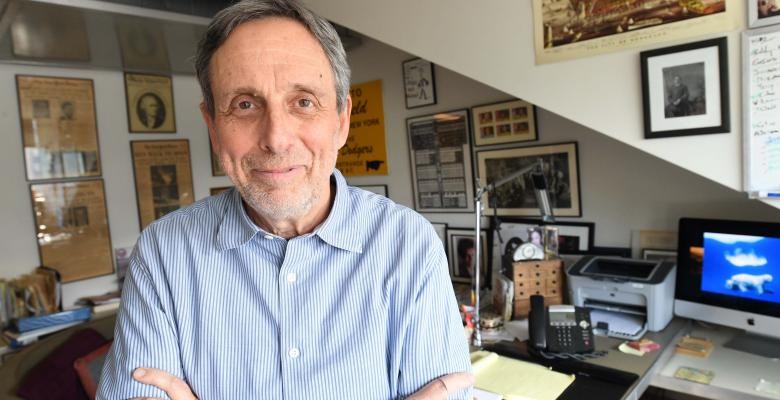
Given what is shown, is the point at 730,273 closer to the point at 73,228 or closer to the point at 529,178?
the point at 529,178

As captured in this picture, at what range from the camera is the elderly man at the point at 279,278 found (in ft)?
2.94

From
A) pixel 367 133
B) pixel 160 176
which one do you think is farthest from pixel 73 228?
pixel 367 133

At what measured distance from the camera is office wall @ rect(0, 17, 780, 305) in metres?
2.02

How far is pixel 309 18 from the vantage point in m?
0.95

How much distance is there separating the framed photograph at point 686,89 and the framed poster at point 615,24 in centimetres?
5

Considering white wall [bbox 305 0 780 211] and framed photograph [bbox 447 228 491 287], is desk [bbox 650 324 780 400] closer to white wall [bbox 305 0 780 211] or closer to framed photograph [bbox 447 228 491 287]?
white wall [bbox 305 0 780 211]

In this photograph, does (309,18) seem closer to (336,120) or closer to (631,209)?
(336,120)

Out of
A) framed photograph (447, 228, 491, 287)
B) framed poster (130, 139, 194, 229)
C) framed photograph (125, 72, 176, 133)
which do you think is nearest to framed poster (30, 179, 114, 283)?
framed poster (130, 139, 194, 229)

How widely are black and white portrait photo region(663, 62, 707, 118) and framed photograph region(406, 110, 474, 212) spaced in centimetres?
121

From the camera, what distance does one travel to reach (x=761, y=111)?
4.42ft

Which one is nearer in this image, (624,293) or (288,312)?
(288,312)

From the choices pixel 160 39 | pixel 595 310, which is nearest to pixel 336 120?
pixel 595 310

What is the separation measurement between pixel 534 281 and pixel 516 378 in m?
0.63

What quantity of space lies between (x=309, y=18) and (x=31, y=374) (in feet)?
5.66
